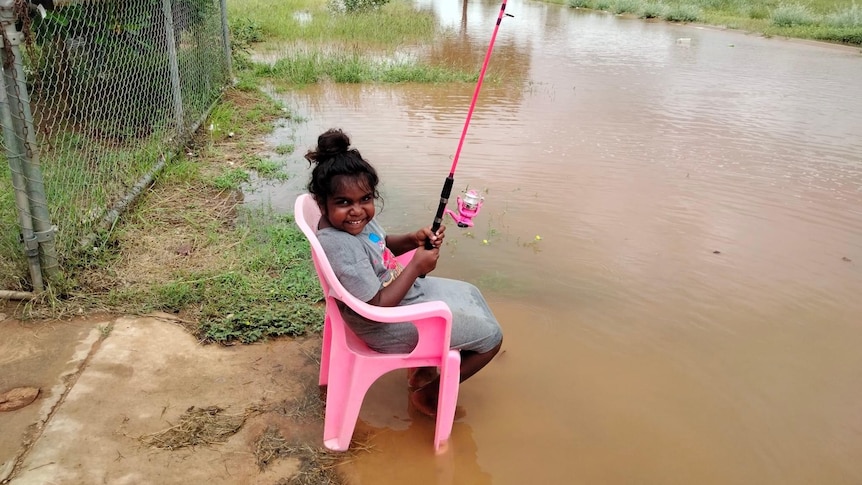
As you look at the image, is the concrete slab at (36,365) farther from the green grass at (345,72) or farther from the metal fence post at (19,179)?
the green grass at (345,72)

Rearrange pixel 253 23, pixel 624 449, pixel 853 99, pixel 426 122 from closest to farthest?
pixel 624 449
pixel 426 122
pixel 853 99
pixel 253 23

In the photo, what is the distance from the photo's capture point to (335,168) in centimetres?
234

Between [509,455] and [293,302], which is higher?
[293,302]

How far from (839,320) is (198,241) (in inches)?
157

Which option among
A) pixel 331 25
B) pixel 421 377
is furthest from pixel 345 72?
pixel 421 377

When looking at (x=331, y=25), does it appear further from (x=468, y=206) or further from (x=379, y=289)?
(x=379, y=289)

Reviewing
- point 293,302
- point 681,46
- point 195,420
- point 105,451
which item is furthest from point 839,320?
point 681,46

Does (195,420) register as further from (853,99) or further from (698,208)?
(853,99)

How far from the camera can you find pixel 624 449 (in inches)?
107

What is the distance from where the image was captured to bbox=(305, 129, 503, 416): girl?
2.32 meters

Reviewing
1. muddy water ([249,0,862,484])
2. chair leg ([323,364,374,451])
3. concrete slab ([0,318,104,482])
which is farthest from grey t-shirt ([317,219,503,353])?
concrete slab ([0,318,104,482])

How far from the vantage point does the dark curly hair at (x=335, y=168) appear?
7.70ft

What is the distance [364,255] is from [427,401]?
2.66 ft

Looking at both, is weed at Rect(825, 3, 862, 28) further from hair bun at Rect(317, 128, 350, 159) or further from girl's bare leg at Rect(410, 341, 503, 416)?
hair bun at Rect(317, 128, 350, 159)
